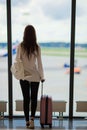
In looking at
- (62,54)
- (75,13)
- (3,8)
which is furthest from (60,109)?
(3,8)

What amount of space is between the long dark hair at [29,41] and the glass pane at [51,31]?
656 millimetres

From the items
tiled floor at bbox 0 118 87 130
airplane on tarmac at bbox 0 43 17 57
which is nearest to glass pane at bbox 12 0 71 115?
airplane on tarmac at bbox 0 43 17 57

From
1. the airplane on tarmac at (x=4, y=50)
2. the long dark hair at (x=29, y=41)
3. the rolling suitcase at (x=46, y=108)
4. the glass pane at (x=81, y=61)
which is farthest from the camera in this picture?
the airplane on tarmac at (x=4, y=50)

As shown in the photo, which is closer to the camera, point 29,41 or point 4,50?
point 29,41

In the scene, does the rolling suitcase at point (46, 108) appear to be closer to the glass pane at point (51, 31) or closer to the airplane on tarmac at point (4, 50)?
the glass pane at point (51, 31)

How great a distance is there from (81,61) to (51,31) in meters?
0.72

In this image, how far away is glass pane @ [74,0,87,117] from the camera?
12.0 feet

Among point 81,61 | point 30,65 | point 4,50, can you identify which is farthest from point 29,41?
point 81,61

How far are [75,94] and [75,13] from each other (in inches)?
53.7

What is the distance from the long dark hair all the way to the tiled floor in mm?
1117

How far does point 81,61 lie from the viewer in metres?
3.79

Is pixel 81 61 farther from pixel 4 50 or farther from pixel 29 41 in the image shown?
pixel 4 50

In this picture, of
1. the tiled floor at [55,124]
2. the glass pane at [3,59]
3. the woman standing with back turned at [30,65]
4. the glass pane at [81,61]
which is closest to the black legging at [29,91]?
the woman standing with back turned at [30,65]

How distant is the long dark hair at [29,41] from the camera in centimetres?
304
